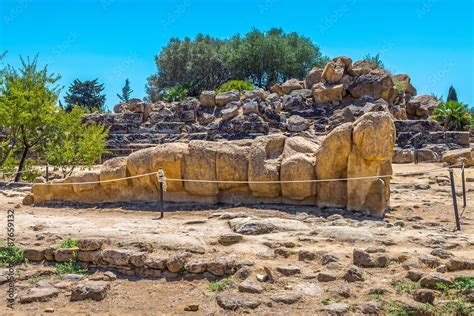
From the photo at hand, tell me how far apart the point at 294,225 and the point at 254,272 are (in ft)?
5.25

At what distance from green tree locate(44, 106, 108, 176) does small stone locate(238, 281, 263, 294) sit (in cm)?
961

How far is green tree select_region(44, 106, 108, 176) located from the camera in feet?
43.5

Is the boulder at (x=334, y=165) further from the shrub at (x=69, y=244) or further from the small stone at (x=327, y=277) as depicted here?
the shrub at (x=69, y=244)

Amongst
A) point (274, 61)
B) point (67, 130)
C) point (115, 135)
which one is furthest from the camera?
point (274, 61)

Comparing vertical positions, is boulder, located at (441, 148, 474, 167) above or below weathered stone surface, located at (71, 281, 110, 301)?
above

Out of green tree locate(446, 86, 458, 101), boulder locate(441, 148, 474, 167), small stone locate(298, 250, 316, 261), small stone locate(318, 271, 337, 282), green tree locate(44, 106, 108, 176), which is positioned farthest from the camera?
green tree locate(446, 86, 458, 101)

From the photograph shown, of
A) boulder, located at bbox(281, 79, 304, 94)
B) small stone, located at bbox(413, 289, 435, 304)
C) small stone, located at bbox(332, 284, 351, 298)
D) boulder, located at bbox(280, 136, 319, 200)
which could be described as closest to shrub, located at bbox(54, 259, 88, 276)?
small stone, located at bbox(332, 284, 351, 298)

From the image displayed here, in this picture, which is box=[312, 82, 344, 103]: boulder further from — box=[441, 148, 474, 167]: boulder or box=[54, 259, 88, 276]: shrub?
box=[54, 259, 88, 276]: shrub

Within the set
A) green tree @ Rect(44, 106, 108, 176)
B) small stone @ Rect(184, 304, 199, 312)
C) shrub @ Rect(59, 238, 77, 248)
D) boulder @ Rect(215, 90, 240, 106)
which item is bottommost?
small stone @ Rect(184, 304, 199, 312)

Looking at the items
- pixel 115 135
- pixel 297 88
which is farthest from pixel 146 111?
pixel 297 88

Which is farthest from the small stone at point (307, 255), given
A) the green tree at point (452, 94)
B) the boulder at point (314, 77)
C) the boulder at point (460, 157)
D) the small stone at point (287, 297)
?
the green tree at point (452, 94)

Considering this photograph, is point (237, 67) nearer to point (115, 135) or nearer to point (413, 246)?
point (115, 135)

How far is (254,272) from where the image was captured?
4688 mm

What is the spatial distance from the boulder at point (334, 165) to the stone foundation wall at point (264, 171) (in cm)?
1
